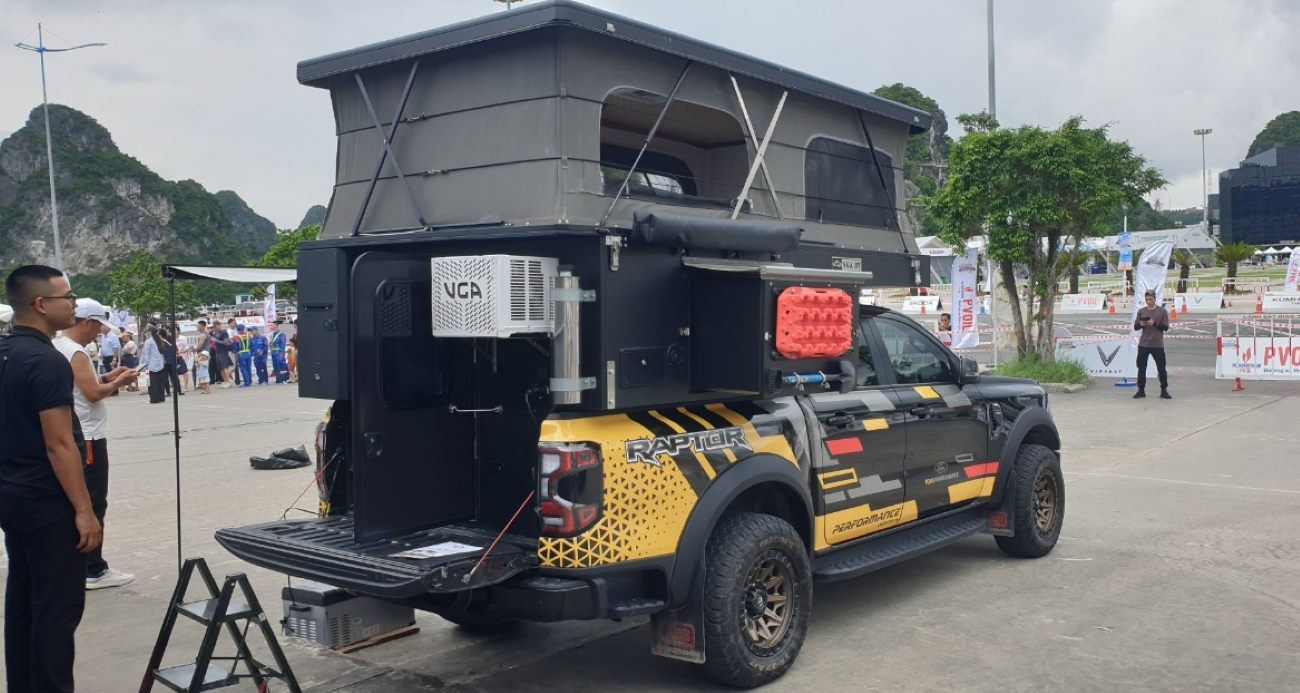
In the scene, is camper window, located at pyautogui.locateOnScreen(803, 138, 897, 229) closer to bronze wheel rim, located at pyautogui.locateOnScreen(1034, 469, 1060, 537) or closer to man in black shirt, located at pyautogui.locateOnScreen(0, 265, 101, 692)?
bronze wheel rim, located at pyautogui.locateOnScreen(1034, 469, 1060, 537)

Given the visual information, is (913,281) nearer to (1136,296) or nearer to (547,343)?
(547,343)

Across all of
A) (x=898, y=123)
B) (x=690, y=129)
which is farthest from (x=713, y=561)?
(x=898, y=123)

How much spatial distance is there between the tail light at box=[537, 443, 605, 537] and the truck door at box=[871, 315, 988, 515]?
2.47m

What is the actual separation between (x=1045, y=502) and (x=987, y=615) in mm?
1666

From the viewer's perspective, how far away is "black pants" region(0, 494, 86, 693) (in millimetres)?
4309

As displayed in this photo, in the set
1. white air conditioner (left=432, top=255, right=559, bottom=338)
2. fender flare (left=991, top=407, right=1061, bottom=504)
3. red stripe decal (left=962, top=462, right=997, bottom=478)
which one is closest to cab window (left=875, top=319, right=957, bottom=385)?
red stripe decal (left=962, top=462, right=997, bottom=478)

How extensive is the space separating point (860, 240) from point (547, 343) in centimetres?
287

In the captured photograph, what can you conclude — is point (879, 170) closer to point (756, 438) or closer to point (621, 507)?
point (756, 438)

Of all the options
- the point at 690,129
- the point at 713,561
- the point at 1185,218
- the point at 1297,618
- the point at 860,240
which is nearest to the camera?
the point at 713,561

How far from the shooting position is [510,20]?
16.1 ft

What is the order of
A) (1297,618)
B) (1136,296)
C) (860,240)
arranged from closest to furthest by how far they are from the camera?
(1297,618)
(860,240)
(1136,296)

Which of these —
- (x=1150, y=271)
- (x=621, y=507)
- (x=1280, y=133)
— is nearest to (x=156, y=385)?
(x=1150, y=271)

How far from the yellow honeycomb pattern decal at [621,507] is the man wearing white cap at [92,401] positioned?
137 inches

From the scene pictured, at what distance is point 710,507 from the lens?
15.6 feet
